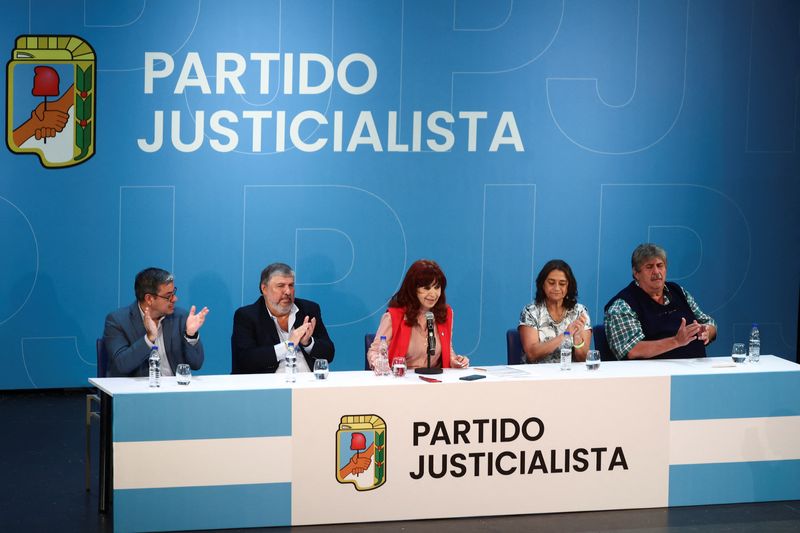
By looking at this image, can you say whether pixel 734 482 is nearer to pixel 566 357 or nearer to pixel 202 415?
pixel 566 357

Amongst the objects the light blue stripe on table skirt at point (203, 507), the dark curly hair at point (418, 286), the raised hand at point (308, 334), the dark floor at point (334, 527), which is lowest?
the dark floor at point (334, 527)

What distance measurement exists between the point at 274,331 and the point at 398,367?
34.9 inches

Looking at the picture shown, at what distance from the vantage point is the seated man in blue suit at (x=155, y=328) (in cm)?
529

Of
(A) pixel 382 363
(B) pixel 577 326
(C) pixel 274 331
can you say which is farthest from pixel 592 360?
(C) pixel 274 331

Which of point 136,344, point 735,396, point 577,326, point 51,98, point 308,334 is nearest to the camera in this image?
point 136,344

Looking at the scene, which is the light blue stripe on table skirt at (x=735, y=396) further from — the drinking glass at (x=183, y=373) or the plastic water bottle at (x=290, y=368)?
the drinking glass at (x=183, y=373)

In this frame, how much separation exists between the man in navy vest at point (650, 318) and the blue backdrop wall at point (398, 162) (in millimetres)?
1706

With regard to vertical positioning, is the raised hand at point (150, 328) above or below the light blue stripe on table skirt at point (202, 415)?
above

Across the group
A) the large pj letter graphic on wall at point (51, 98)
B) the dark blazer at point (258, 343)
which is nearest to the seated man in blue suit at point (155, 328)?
the dark blazer at point (258, 343)

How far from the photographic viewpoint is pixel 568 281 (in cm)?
589

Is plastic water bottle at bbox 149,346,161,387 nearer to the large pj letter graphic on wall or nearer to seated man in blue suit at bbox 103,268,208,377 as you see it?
seated man in blue suit at bbox 103,268,208,377

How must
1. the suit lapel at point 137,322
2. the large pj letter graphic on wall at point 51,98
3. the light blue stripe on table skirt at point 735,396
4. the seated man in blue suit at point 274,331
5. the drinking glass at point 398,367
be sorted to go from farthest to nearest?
the large pj letter graphic on wall at point 51,98, the seated man in blue suit at point 274,331, the suit lapel at point 137,322, the light blue stripe on table skirt at point 735,396, the drinking glass at point 398,367

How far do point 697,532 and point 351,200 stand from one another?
3.41m

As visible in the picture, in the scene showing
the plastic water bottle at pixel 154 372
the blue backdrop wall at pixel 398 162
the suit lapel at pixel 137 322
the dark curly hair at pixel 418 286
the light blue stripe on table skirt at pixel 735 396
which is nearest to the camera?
the plastic water bottle at pixel 154 372
